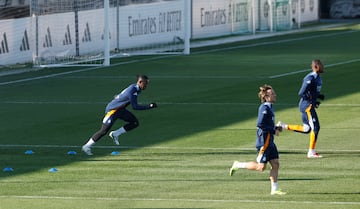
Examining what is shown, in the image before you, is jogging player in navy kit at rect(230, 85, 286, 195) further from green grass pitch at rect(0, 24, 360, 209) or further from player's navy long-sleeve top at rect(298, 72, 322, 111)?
player's navy long-sleeve top at rect(298, 72, 322, 111)

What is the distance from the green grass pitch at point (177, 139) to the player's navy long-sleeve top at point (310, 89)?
95 centimetres

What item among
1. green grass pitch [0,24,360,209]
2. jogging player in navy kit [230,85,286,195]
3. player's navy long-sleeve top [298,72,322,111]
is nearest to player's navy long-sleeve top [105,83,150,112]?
green grass pitch [0,24,360,209]

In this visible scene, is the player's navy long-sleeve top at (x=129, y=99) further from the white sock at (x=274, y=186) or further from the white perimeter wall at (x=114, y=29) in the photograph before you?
the white perimeter wall at (x=114, y=29)

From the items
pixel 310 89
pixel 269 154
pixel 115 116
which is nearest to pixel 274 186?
pixel 269 154

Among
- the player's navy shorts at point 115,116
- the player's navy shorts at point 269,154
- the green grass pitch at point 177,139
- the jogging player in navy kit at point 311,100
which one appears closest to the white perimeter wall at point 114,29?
the green grass pitch at point 177,139

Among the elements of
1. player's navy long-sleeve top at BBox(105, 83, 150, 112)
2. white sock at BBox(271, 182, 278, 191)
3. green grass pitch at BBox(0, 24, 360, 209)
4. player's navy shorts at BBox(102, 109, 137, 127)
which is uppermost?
player's navy long-sleeve top at BBox(105, 83, 150, 112)

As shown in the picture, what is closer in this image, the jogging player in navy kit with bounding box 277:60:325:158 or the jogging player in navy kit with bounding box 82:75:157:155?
the jogging player in navy kit with bounding box 277:60:325:158

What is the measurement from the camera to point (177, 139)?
22016 millimetres

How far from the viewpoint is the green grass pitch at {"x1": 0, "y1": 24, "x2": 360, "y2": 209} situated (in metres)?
15.9

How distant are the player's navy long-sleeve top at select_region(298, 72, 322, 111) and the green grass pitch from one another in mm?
949

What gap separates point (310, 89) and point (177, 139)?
3538 mm

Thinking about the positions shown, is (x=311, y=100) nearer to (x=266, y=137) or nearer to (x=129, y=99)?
(x=129, y=99)

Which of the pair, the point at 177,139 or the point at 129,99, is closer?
the point at 129,99

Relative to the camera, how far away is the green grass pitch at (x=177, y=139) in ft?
52.3
